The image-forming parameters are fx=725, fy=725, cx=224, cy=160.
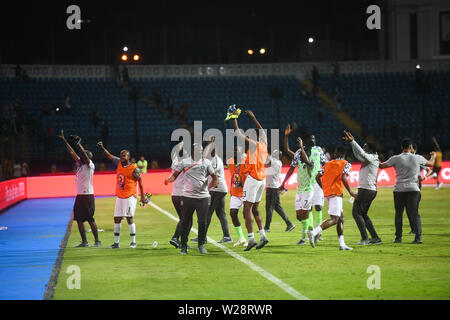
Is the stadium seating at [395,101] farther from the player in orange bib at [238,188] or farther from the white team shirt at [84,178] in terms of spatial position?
the white team shirt at [84,178]

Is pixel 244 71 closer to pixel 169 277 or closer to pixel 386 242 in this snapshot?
pixel 386 242

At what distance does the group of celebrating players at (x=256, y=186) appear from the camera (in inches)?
559

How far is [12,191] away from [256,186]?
1826 centimetres

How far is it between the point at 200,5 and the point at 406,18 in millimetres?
14636

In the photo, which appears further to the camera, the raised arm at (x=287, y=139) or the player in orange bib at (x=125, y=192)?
the player in orange bib at (x=125, y=192)

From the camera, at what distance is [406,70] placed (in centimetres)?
5069

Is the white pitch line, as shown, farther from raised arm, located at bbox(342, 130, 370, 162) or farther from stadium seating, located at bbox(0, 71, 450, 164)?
stadium seating, located at bbox(0, 71, 450, 164)

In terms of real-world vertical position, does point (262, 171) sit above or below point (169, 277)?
above

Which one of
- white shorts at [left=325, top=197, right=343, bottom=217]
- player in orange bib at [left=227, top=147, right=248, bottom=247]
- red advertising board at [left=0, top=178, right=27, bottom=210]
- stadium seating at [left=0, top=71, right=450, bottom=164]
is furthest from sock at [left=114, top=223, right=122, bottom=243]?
stadium seating at [left=0, top=71, right=450, bottom=164]

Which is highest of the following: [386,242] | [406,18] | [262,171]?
[406,18]

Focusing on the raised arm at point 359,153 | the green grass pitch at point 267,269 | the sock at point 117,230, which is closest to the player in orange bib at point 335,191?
the raised arm at point 359,153

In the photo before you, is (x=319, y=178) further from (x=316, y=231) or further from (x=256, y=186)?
(x=256, y=186)

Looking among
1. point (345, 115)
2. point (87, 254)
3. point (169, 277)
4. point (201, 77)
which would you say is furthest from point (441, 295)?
point (201, 77)

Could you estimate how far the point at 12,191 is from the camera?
30.1m
